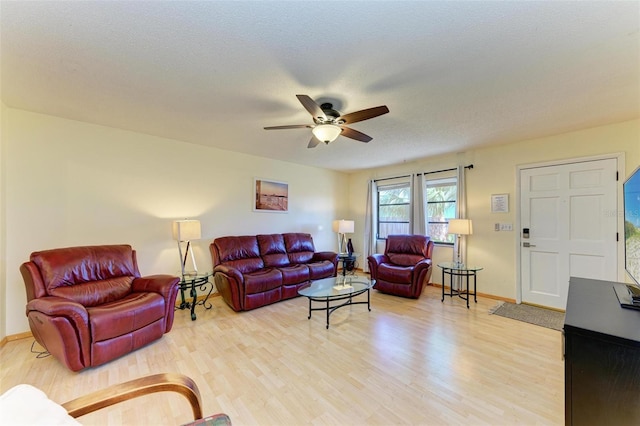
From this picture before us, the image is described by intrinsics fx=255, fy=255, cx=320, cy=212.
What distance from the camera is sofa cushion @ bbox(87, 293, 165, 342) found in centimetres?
212

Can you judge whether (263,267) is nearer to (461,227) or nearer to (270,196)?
(270,196)

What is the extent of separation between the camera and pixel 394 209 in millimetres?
5578

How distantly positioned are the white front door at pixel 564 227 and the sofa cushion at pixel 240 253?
402cm

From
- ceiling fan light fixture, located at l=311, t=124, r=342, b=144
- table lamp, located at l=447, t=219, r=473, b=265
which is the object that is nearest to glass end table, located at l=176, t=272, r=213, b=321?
ceiling fan light fixture, located at l=311, t=124, r=342, b=144

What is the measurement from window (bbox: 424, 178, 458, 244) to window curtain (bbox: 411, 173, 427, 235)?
0.10 meters

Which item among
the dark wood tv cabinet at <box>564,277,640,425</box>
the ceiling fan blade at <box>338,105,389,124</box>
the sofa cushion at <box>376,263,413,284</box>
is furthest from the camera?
the sofa cushion at <box>376,263,413,284</box>

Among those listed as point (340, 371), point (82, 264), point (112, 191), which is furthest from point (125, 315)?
point (340, 371)

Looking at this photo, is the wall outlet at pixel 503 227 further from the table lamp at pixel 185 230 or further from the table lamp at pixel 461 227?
the table lamp at pixel 185 230

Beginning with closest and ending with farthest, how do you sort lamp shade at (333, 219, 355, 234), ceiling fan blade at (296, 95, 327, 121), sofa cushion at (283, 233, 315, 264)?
ceiling fan blade at (296, 95, 327, 121) < sofa cushion at (283, 233, 315, 264) < lamp shade at (333, 219, 355, 234)

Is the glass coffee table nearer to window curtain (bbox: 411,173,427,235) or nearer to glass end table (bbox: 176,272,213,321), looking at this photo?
glass end table (bbox: 176,272,213,321)

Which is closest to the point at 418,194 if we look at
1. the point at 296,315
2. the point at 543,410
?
the point at 296,315

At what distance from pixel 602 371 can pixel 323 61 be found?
2.20 metres

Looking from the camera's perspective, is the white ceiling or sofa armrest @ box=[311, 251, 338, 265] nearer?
the white ceiling

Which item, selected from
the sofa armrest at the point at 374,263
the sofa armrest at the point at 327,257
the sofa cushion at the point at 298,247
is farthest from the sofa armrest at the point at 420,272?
the sofa cushion at the point at 298,247
